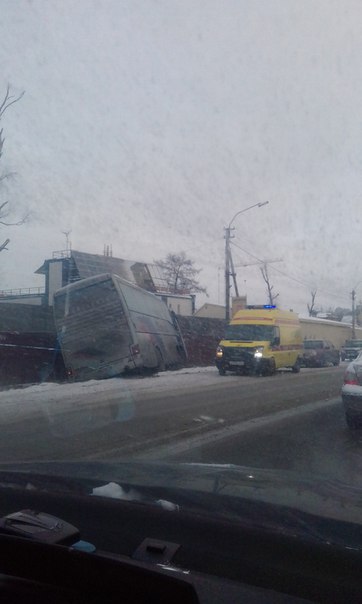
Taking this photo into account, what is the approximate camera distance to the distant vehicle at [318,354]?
101ft

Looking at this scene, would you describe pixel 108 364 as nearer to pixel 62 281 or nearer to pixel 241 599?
pixel 241 599

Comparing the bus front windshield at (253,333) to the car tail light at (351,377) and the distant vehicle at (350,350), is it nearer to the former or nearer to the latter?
the car tail light at (351,377)

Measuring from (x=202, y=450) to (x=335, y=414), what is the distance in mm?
4606

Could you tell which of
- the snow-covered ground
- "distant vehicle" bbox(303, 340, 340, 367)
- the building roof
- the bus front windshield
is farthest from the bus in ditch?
the building roof

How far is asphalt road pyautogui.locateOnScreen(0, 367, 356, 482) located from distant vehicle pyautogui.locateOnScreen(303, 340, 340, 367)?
610 inches

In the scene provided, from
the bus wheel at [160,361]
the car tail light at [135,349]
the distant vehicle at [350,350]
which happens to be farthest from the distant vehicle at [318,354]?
the car tail light at [135,349]

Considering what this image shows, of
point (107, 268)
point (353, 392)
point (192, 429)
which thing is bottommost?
point (192, 429)

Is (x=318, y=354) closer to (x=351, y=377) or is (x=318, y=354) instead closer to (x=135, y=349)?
(x=135, y=349)

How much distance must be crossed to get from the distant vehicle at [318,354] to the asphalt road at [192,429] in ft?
50.8

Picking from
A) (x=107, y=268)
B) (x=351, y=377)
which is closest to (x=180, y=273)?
(x=107, y=268)

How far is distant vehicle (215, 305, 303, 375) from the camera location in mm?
21828

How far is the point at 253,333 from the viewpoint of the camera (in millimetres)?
22297

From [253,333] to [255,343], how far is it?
0.55 m

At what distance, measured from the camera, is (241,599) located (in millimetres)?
2141
